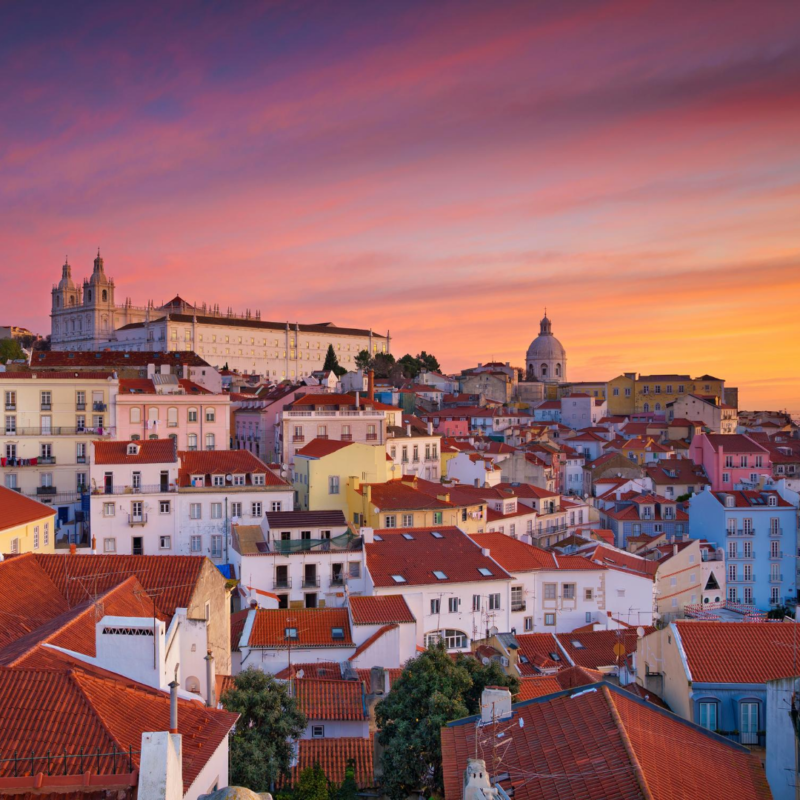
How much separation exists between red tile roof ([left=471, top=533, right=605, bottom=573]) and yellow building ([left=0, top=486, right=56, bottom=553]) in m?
16.9

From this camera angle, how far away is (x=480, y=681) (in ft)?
54.8

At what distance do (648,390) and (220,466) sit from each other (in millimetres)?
90843

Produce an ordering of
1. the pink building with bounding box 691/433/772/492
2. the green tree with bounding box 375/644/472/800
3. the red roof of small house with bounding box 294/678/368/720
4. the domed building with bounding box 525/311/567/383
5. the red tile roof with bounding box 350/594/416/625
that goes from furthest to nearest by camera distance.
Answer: the domed building with bounding box 525/311/567/383
the pink building with bounding box 691/433/772/492
the red tile roof with bounding box 350/594/416/625
the red roof of small house with bounding box 294/678/368/720
the green tree with bounding box 375/644/472/800

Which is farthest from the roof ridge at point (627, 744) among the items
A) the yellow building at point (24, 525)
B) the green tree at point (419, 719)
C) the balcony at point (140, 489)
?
the balcony at point (140, 489)

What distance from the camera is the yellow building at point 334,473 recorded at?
41250 mm

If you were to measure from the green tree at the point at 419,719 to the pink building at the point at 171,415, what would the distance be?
Answer: 32707 mm

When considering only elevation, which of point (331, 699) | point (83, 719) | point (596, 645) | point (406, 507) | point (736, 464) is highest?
point (83, 719)

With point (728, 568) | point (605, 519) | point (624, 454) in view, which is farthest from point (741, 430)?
point (728, 568)

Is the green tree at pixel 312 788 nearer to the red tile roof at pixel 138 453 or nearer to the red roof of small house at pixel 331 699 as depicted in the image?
the red roof of small house at pixel 331 699

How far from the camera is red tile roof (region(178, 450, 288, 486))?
124 feet

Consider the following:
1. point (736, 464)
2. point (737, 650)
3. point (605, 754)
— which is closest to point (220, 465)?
point (737, 650)

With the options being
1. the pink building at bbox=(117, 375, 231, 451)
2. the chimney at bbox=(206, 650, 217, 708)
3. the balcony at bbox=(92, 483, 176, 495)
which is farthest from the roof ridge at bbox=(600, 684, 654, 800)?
the pink building at bbox=(117, 375, 231, 451)

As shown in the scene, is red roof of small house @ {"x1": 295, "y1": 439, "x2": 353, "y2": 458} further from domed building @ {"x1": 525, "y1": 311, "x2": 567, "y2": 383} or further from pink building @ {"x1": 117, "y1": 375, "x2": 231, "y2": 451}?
domed building @ {"x1": 525, "y1": 311, "x2": 567, "y2": 383}

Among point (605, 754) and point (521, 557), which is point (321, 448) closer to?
point (521, 557)
